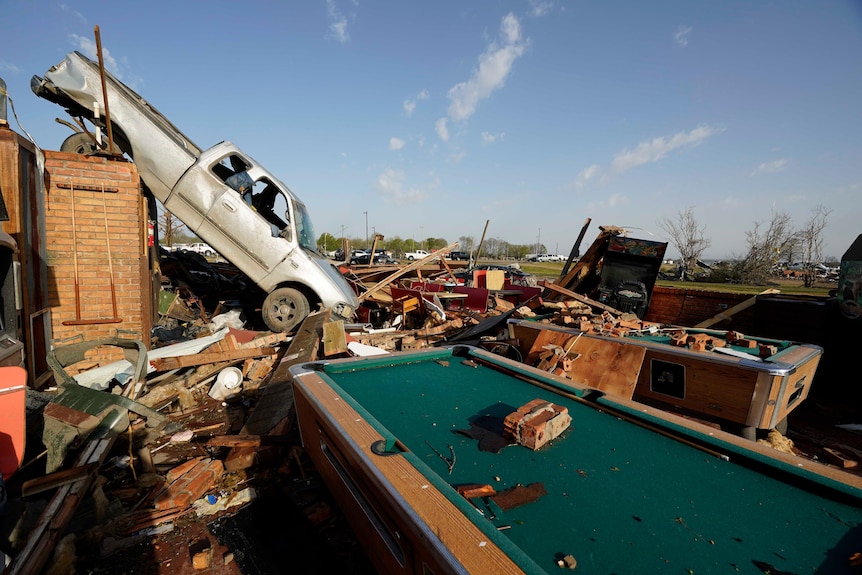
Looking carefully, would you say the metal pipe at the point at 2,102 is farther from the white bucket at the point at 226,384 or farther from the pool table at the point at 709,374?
the pool table at the point at 709,374

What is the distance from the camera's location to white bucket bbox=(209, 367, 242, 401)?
448 cm

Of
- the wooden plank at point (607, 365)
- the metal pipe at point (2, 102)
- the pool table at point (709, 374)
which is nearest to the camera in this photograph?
the pool table at point (709, 374)

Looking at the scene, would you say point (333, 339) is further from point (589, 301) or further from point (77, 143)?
point (77, 143)

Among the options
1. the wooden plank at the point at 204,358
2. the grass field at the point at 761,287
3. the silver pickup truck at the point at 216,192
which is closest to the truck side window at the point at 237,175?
the silver pickup truck at the point at 216,192

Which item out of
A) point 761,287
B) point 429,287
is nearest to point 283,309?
point 429,287

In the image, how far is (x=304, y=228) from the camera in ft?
22.1

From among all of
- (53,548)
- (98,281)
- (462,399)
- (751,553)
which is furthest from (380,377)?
(98,281)

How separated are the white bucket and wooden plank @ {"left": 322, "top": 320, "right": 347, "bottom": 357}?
116cm

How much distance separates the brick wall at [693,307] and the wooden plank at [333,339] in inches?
227

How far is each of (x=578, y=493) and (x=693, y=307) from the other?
6.52 metres

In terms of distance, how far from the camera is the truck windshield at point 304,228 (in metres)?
6.47

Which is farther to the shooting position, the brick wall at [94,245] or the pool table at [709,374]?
the brick wall at [94,245]

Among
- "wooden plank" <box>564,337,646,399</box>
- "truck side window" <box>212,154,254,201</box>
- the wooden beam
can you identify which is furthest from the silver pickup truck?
"wooden plank" <box>564,337,646,399</box>

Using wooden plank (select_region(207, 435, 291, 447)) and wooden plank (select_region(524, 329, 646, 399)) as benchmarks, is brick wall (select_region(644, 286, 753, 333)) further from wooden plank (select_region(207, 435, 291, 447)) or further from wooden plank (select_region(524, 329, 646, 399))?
wooden plank (select_region(207, 435, 291, 447))
